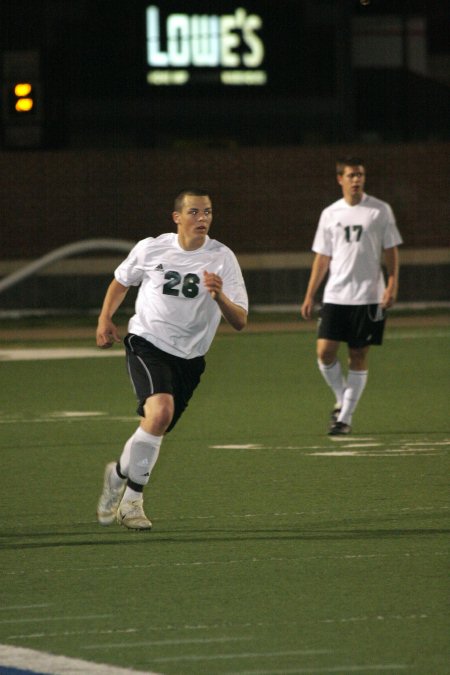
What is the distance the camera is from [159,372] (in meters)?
8.86

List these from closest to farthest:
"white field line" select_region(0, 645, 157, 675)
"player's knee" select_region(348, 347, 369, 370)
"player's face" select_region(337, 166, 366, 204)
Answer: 1. "white field line" select_region(0, 645, 157, 675)
2. "player's face" select_region(337, 166, 366, 204)
3. "player's knee" select_region(348, 347, 369, 370)

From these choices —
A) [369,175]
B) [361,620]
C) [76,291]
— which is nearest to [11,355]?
[76,291]

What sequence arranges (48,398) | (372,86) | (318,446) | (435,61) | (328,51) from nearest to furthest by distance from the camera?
(318,446) → (48,398) → (328,51) → (372,86) → (435,61)

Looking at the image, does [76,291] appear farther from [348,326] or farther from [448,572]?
[448,572]

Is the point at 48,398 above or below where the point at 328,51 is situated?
below

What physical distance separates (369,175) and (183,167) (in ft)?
10.6

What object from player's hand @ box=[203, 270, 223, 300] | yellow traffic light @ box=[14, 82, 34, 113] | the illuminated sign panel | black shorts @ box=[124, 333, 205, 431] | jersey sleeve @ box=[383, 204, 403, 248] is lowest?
black shorts @ box=[124, 333, 205, 431]

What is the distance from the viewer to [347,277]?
12586mm

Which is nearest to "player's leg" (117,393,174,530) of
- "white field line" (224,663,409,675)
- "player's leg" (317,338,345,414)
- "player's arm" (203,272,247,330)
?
"player's arm" (203,272,247,330)

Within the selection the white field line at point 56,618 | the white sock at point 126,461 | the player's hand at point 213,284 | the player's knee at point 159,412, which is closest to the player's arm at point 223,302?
the player's hand at point 213,284

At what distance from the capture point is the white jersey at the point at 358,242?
12.5 metres

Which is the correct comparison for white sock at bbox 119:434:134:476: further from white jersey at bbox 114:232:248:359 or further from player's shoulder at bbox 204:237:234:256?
player's shoulder at bbox 204:237:234:256

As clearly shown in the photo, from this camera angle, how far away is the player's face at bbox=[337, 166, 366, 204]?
12.3m

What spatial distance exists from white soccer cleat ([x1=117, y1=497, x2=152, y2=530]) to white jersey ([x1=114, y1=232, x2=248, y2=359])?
0.83 metres
